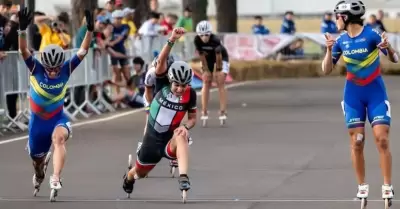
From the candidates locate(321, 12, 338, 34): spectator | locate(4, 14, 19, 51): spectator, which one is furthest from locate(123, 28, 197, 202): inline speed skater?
locate(321, 12, 338, 34): spectator

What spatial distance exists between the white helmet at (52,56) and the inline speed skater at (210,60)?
9.15 metres

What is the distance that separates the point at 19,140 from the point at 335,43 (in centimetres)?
891

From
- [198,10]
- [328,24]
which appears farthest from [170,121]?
[198,10]

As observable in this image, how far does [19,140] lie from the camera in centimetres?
2020

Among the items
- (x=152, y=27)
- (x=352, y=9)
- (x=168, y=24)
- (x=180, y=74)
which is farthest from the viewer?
(x=168, y=24)

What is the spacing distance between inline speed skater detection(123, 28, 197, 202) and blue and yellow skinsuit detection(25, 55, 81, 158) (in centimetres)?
106

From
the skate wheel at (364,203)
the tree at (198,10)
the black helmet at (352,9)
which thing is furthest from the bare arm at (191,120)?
the tree at (198,10)

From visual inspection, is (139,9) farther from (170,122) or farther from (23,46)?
(170,122)

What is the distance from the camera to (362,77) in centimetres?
1248

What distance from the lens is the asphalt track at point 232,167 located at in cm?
1330

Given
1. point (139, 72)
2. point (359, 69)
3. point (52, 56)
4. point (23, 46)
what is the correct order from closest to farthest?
point (359, 69)
point (52, 56)
point (23, 46)
point (139, 72)

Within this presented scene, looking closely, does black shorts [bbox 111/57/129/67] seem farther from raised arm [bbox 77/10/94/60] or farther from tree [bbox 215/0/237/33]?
tree [bbox 215/0/237/33]

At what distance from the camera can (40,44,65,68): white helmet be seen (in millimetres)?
13508

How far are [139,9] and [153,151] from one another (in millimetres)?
22844
